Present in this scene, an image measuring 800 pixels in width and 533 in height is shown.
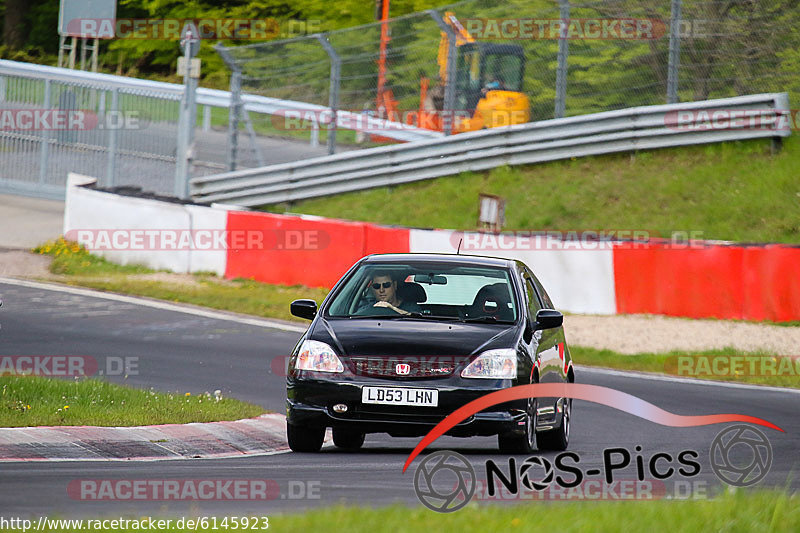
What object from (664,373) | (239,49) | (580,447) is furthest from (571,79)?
(580,447)

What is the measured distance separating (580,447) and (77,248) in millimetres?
14836

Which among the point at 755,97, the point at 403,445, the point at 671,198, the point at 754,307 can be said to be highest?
the point at 755,97

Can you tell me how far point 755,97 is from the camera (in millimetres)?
21047

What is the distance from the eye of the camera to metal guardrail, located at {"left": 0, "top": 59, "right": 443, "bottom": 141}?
2442cm

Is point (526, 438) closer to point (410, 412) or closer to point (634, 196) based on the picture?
point (410, 412)

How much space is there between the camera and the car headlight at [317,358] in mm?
A: 8734

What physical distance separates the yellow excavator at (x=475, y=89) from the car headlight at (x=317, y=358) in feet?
43.6

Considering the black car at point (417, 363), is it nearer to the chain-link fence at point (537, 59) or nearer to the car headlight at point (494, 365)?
the car headlight at point (494, 365)

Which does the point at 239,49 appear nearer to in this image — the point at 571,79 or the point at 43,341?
the point at 571,79

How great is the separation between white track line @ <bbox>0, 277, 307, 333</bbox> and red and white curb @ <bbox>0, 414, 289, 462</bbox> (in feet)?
24.3

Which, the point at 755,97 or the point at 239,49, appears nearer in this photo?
the point at 755,97

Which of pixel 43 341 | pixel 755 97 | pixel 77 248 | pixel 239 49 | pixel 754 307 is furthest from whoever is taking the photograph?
pixel 239 49

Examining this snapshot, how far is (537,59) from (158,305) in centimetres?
777

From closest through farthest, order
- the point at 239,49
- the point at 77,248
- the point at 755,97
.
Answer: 1. the point at 755,97
2. the point at 77,248
3. the point at 239,49
